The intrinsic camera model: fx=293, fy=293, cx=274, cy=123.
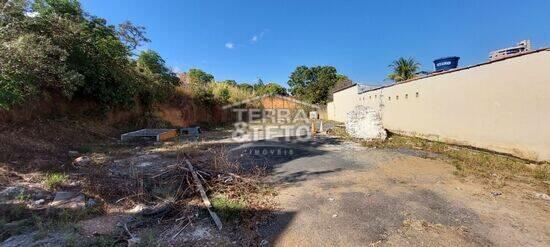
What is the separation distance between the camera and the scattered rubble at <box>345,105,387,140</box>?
1028 cm

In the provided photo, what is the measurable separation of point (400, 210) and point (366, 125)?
23.2 feet

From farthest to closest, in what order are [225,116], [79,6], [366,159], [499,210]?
1. [225,116]
2. [79,6]
3. [366,159]
4. [499,210]

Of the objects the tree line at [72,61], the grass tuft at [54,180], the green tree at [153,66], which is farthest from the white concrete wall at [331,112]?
the grass tuft at [54,180]

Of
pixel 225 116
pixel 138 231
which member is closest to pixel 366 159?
pixel 138 231

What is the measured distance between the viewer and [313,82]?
38406mm

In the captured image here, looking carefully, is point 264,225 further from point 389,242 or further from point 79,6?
point 79,6

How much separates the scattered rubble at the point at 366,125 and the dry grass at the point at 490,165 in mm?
1798

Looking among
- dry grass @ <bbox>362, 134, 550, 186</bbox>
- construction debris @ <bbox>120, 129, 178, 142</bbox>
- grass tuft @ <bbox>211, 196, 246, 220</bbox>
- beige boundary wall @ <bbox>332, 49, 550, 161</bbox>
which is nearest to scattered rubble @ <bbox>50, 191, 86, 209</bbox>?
grass tuft @ <bbox>211, 196, 246, 220</bbox>

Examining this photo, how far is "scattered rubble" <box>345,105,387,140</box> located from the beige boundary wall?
4.44 feet

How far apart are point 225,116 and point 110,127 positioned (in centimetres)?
910

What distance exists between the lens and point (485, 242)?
9.70 ft

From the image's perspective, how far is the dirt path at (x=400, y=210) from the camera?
3084 millimetres

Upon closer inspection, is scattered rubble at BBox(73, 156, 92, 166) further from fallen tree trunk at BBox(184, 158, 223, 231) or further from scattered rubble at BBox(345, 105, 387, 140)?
scattered rubble at BBox(345, 105, 387, 140)

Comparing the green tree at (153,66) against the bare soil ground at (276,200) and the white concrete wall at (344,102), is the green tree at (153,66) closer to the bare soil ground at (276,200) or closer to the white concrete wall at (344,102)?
the bare soil ground at (276,200)
